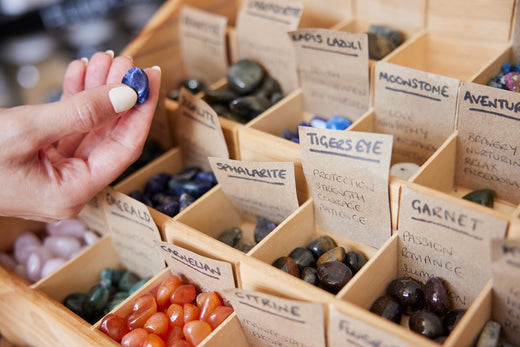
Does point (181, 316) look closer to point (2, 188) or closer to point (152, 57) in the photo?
point (2, 188)

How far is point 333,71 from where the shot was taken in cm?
124

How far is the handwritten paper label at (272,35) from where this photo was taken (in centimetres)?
133

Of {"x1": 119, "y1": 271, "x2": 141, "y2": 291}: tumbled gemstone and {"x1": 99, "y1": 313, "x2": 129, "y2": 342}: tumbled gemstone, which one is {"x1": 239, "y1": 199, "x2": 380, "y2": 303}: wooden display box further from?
{"x1": 119, "y1": 271, "x2": 141, "y2": 291}: tumbled gemstone

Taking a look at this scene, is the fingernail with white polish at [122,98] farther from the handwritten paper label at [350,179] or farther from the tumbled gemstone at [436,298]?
the tumbled gemstone at [436,298]

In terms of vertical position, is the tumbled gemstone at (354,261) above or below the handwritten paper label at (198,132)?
below

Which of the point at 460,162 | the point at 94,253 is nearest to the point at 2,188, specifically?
the point at 94,253

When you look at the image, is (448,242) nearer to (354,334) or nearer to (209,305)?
(354,334)

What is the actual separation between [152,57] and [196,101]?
428 mm

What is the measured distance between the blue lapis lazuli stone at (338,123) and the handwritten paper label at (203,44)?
0.42 m

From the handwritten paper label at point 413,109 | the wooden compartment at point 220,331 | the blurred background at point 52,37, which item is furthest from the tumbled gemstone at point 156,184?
the blurred background at point 52,37

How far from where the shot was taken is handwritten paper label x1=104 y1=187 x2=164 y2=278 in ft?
3.55

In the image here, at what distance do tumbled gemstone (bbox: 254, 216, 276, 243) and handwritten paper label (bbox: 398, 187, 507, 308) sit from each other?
0.90ft

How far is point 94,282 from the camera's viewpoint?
4.00 ft

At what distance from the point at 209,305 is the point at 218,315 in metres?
0.03
